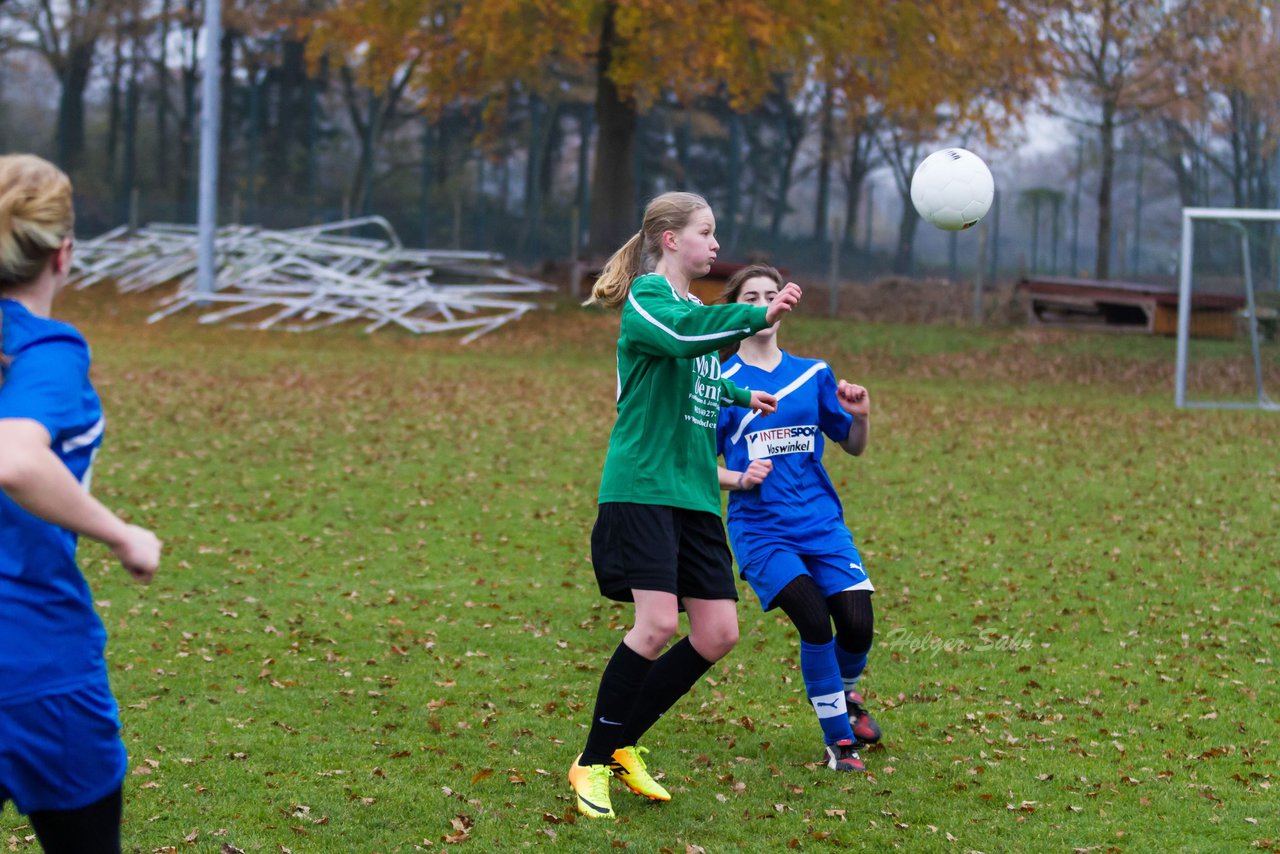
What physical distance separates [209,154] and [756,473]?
20.1 meters

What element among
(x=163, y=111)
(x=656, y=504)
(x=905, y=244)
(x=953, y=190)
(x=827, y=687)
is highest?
(x=163, y=111)

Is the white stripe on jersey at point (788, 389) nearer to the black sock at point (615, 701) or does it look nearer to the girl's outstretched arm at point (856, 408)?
the girl's outstretched arm at point (856, 408)

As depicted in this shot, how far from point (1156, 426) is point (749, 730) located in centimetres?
1156

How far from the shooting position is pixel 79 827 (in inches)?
102

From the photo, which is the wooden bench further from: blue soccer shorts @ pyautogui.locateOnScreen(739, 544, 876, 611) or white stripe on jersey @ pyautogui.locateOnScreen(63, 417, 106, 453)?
white stripe on jersey @ pyautogui.locateOnScreen(63, 417, 106, 453)

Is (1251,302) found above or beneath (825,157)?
beneath

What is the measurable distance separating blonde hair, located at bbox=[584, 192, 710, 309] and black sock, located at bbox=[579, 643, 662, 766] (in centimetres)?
119

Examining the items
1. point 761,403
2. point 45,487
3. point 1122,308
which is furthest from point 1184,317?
point 45,487

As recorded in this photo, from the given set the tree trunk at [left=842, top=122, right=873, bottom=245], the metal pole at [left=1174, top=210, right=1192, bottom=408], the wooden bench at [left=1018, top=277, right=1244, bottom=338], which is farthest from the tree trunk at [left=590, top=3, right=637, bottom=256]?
the metal pole at [left=1174, top=210, right=1192, bottom=408]

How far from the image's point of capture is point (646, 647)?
14.4 ft

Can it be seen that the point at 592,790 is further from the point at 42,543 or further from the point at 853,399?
the point at 42,543

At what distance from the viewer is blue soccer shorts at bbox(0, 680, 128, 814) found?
8.13 feet

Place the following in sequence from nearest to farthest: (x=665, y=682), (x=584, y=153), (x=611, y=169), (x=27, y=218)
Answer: (x=27, y=218), (x=665, y=682), (x=611, y=169), (x=584, y=153)

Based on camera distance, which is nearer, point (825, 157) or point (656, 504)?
point (656, 504)
